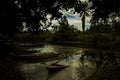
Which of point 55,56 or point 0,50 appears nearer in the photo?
point 0,50

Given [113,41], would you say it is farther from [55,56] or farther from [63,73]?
[63,73]

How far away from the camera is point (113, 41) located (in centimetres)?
4031

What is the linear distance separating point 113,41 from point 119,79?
34.0m

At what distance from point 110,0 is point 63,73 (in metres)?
8.76

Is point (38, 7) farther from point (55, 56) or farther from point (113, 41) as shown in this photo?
point (113, 41)

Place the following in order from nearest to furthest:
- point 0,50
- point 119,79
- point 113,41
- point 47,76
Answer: point 119,79 → point 0,50 → point 47,76 → point 113,41

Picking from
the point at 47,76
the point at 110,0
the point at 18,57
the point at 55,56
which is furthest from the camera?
the point at 55,56

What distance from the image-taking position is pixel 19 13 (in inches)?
217

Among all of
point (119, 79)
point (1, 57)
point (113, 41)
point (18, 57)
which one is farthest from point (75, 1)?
point (113, 41)

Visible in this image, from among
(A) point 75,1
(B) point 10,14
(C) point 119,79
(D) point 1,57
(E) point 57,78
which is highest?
(A) point 75,1

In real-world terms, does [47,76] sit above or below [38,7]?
below

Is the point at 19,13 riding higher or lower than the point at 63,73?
higher

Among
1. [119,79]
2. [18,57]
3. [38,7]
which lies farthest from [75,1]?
[18,57]

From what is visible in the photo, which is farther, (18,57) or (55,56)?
(55,56)
